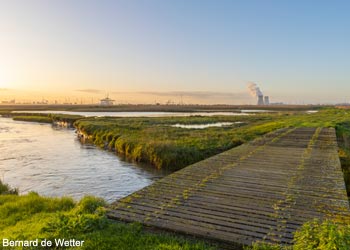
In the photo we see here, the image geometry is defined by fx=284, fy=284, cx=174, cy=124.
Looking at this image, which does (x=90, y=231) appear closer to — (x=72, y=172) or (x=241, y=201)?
(x=241, y=201)

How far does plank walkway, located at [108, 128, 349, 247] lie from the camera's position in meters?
5.87

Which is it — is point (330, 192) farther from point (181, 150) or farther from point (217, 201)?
point (181, 150)

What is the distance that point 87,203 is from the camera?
794 cm

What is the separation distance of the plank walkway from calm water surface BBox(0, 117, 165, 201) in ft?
17.8

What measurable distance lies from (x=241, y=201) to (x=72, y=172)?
13517mm

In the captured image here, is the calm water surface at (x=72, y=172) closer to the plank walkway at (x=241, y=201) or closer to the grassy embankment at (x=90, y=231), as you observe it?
the grassy embankment at (x=90, y=231)

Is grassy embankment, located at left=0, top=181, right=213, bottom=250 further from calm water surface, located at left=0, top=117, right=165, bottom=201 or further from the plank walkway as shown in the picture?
calm water surface, located at left=0, top=117, right=165, bottom=201

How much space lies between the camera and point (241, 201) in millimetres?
7414

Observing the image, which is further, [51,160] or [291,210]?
[51,160]

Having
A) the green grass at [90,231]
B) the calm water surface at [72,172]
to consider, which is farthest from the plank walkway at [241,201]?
the calm water surface at [72,172]

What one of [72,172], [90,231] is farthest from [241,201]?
[72,172]

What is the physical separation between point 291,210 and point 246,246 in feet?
6.82

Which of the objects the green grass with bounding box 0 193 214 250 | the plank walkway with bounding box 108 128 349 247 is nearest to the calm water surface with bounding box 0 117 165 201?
the green grass with bounding box 0 193 214 250

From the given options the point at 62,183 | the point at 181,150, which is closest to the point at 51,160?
the point at 62,183
